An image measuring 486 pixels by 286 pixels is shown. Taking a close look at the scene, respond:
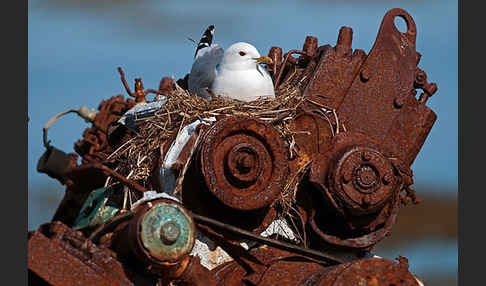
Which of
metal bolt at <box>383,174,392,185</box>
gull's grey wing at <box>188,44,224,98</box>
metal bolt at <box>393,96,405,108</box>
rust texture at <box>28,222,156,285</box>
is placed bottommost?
rust texture at <box>28,222,156,285</box>

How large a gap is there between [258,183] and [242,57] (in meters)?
1.16

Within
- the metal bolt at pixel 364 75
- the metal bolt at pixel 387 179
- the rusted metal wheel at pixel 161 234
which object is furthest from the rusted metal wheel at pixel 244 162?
the metal bolt at pixel 364 75

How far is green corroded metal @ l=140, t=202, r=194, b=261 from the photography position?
4328mm

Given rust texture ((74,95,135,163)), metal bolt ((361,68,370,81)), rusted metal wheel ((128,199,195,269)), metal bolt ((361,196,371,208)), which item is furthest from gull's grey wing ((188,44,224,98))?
rusted metal wheel ((128,199,195,269))

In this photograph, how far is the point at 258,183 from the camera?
195 inches

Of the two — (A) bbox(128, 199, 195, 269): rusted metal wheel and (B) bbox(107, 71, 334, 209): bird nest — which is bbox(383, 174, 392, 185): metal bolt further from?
(A) bbox(128, 199, 195, 269): rusted metal wheel

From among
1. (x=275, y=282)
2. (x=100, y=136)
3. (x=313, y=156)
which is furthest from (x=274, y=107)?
(x=100, y=136)

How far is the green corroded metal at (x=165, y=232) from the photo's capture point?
4328 millimetres

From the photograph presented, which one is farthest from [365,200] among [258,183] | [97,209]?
[97,209]

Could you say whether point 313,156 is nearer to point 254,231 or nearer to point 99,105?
point 254,231

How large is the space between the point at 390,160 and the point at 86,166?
182 centimetres

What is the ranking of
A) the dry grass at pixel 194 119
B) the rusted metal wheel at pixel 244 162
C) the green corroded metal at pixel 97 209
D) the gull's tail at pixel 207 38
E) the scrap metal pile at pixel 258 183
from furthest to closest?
the gull's tail at pixel 207 38, the dry grass at pixel 194 119, the green corroded metal at pixel 97 209, the rusted metal wheel at pixel 244 162, the scrap metal pile at pixel 258 183

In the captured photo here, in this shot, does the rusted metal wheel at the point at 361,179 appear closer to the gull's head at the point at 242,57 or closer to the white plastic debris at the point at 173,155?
the white plastic debris at the point at 173,155

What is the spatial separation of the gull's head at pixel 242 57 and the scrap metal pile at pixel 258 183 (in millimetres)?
286
